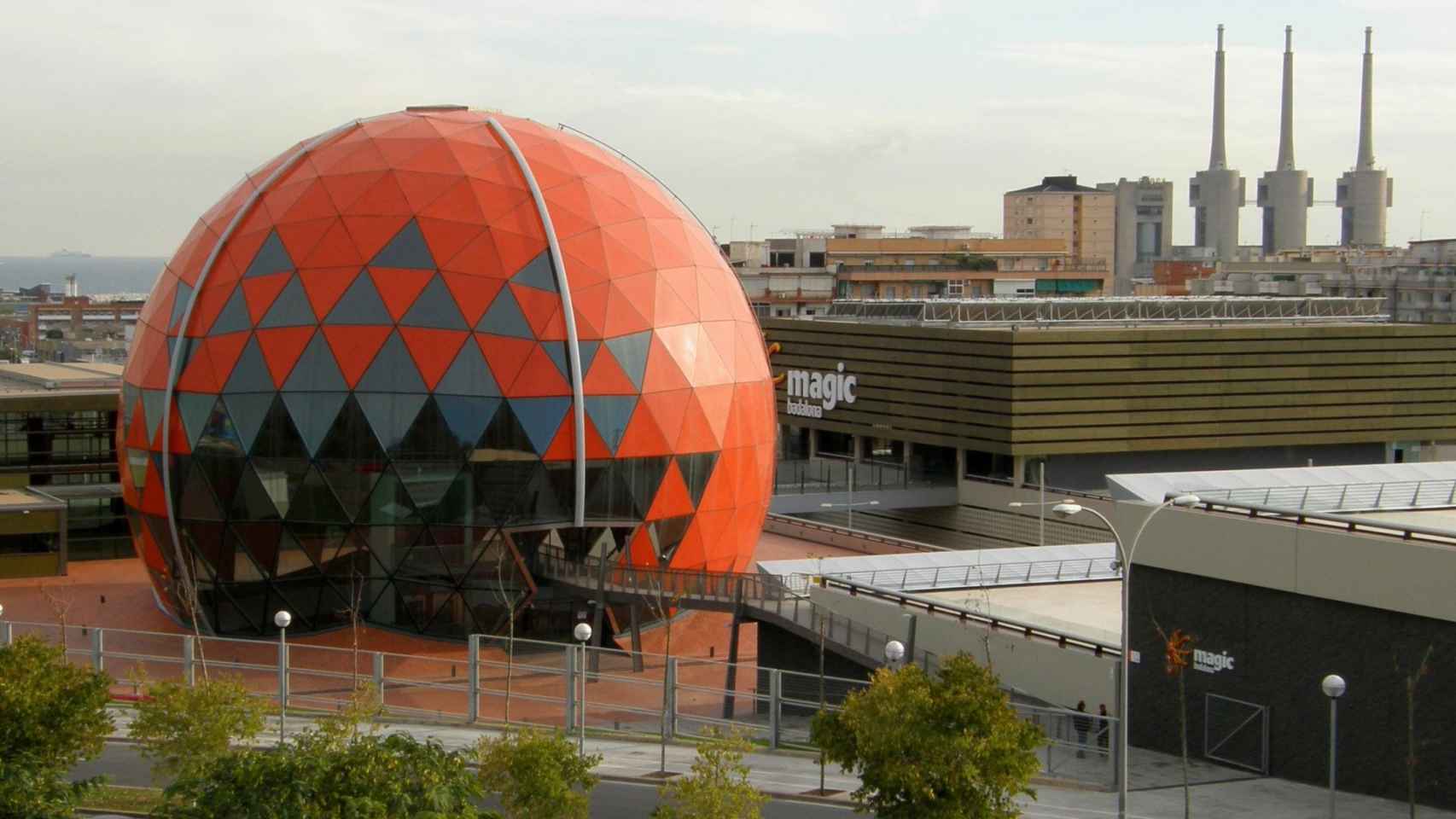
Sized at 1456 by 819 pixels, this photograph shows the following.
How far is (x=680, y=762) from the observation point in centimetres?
3369

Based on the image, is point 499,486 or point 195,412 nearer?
point 499,486

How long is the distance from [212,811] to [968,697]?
9561 millimetres

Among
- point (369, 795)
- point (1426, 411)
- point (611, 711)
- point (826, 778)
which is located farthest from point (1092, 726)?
point (1426, 411)

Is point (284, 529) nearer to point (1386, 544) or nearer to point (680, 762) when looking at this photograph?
point (680, 762)

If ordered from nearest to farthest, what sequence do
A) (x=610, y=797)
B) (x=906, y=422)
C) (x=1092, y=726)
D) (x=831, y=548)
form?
(x=610, y=797) < (x=1092, y=726) < (x=831, y=548) < (x=906, y=422)

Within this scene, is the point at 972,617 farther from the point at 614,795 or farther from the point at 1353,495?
the point at 614,795

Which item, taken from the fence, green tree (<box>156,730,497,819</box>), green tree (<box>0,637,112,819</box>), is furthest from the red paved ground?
green tree (<box>156,730,497,819</box>)

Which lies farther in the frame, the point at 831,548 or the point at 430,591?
the point at 831,548

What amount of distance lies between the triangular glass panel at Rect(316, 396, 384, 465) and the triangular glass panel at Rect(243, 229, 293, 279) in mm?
3906

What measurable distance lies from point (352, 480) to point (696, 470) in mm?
7840

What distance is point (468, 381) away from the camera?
143 ft

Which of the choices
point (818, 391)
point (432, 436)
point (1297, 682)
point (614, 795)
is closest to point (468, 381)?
point (432, 436)

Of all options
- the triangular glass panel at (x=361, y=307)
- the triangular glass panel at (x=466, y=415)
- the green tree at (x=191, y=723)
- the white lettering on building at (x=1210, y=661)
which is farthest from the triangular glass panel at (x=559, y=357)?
the green tree at (x=191, y=723)

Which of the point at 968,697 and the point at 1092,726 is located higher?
the point at 968,697
